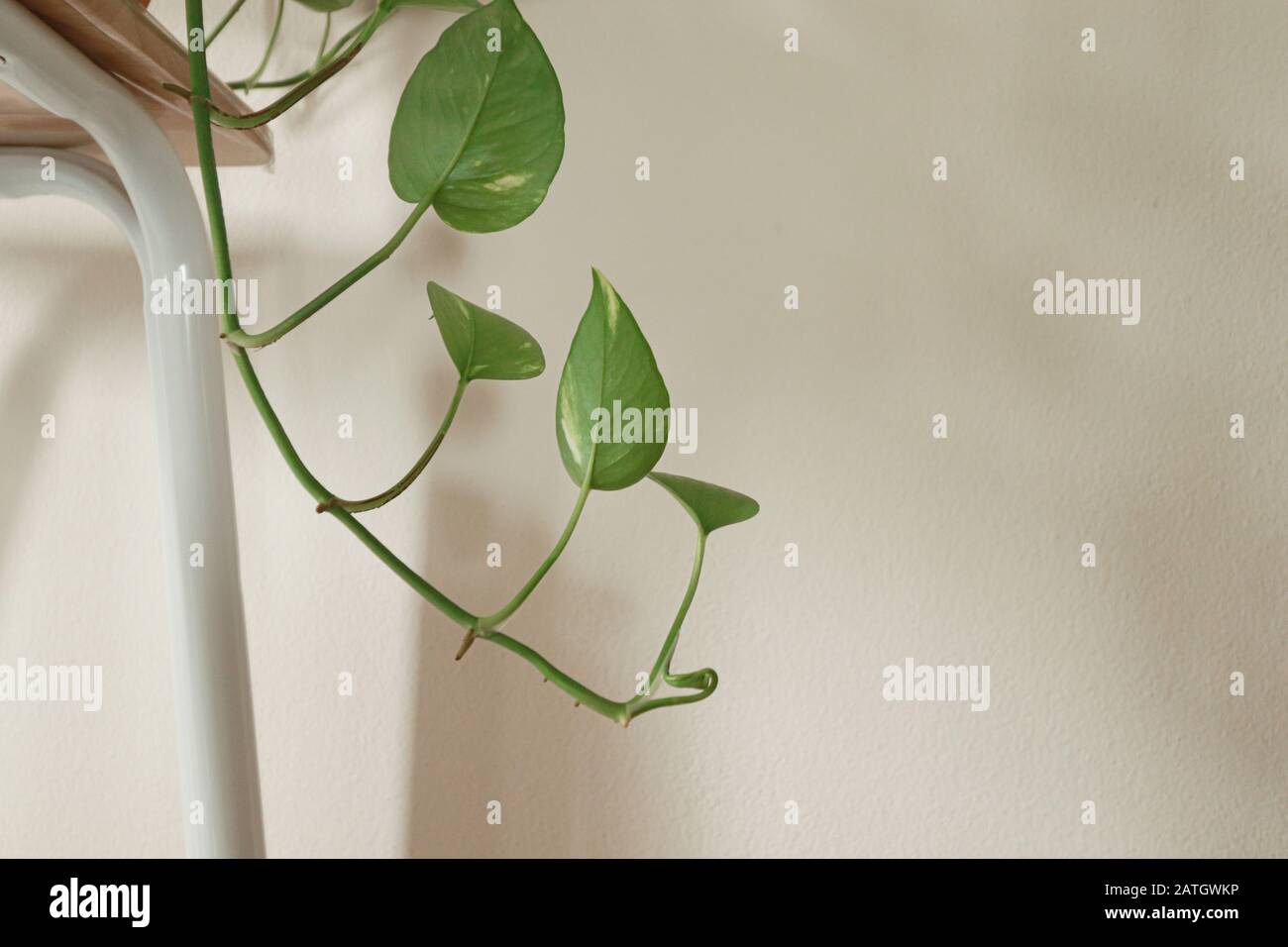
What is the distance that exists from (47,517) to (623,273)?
0.51m

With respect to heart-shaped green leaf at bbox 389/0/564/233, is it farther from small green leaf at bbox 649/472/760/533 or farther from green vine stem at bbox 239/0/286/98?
green vine stem at bbox 239/0/286/98

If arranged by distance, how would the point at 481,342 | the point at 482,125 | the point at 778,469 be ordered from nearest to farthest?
the point at 482,125, the point at 481,342, the point at 778,469

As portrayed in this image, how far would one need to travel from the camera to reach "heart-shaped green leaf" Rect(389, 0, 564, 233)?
347 millimetres

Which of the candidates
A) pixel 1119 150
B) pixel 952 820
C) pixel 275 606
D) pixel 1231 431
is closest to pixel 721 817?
pixel 952 820

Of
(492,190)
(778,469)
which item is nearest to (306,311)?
(492,190)

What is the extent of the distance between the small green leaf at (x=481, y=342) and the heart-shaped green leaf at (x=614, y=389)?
0.11 meters

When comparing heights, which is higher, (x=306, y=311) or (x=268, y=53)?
(x=268, y=53)

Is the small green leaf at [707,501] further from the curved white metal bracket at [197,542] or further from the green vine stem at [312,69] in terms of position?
the green vine stem at [312,69]

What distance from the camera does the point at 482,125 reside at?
0.36 m

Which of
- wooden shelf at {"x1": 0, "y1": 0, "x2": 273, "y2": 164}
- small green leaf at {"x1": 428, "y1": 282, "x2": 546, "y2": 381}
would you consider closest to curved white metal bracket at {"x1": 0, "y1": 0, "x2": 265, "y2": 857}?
wooden shelf at {"x1": 0, "y1": 0, "x2": 273, "y2": 164}

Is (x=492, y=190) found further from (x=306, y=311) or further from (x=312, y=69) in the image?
(x=312, y=69)

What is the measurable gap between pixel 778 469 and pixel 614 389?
394 millimetres

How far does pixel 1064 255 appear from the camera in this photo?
734mm
